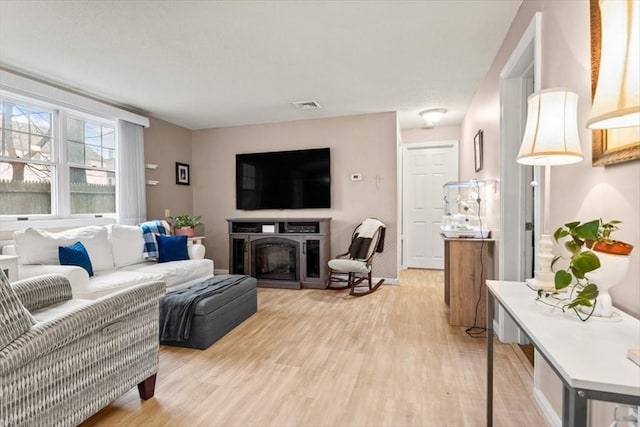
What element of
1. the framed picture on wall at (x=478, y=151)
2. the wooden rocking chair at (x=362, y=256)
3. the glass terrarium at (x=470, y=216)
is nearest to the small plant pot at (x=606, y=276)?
the glass terrarium at (x=470, y=216)

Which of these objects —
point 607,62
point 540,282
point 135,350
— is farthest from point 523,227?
point 135,350

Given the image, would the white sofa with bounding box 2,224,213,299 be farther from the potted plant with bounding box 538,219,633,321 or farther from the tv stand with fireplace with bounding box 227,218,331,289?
the potted plant with bounding box 538,219,633,321

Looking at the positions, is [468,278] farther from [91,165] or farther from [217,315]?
[91,165]

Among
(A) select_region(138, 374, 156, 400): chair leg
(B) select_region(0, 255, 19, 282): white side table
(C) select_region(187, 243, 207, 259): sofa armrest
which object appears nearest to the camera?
(A) select_region(138, 374, 156, 400): chair leg

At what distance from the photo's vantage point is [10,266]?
7.70ft

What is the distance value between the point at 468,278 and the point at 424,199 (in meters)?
2.86

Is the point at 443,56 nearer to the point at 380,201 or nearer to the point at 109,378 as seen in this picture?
the point at 380,201

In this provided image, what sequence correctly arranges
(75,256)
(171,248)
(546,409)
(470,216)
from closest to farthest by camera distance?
(546,409) → (75,256) → (470,216) → (171,248)

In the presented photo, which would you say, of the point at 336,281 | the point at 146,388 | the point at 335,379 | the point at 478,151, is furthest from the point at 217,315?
the point at 478,151

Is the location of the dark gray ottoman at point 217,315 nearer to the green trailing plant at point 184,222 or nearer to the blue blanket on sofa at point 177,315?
the blue blanket on sofa at point 177,315

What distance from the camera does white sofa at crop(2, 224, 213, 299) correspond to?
2.56 meters

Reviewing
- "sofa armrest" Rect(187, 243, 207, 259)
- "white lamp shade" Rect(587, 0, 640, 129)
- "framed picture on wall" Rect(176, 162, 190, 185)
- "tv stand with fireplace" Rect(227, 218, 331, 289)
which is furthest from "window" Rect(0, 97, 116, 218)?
"white lamp shade" Rect(587, 0, 640, 129)

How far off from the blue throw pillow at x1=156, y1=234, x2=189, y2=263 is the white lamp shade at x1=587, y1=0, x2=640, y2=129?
3786 mm

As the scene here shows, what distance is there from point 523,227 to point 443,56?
1640 mm
